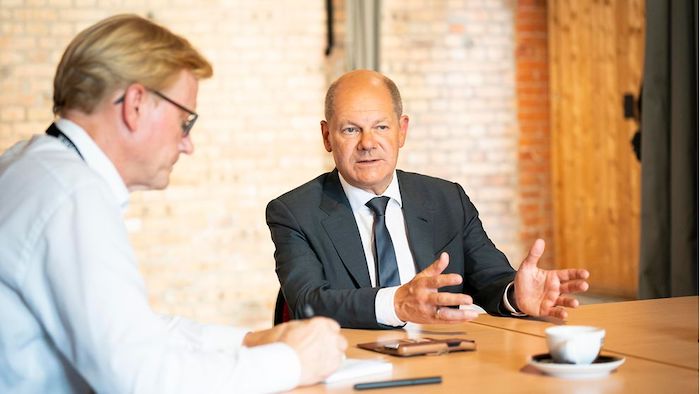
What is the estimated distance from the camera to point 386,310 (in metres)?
2.55

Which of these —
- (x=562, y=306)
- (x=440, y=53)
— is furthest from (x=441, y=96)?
(x=562, y=306)

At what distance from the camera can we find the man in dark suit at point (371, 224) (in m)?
2.95

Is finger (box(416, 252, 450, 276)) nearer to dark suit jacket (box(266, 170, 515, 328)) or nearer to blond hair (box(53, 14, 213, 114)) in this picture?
dark suit jacket (box(266, 170, 515, 328))

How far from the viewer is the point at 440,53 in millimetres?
8141

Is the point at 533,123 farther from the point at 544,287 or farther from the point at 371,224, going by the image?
the point at 544,287

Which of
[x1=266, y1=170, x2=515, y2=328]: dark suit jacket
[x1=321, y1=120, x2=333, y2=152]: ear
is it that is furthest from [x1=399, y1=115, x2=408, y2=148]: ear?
[x1=321, y1=120, x2=333, y2=152]: ear

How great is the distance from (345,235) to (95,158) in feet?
4.34

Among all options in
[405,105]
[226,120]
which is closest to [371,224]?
[226,120]

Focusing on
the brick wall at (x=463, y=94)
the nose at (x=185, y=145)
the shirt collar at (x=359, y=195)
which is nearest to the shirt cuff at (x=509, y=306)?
the shirt collar at (x=359, y=195)

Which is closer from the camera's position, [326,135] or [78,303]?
A: [78,303]

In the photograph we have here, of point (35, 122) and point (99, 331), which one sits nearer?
point (99, 331)

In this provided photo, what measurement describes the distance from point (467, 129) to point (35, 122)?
3276 millimetres

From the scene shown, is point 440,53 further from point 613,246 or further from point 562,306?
point 562,306

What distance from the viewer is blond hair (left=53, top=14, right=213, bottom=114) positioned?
1806 millimetres
